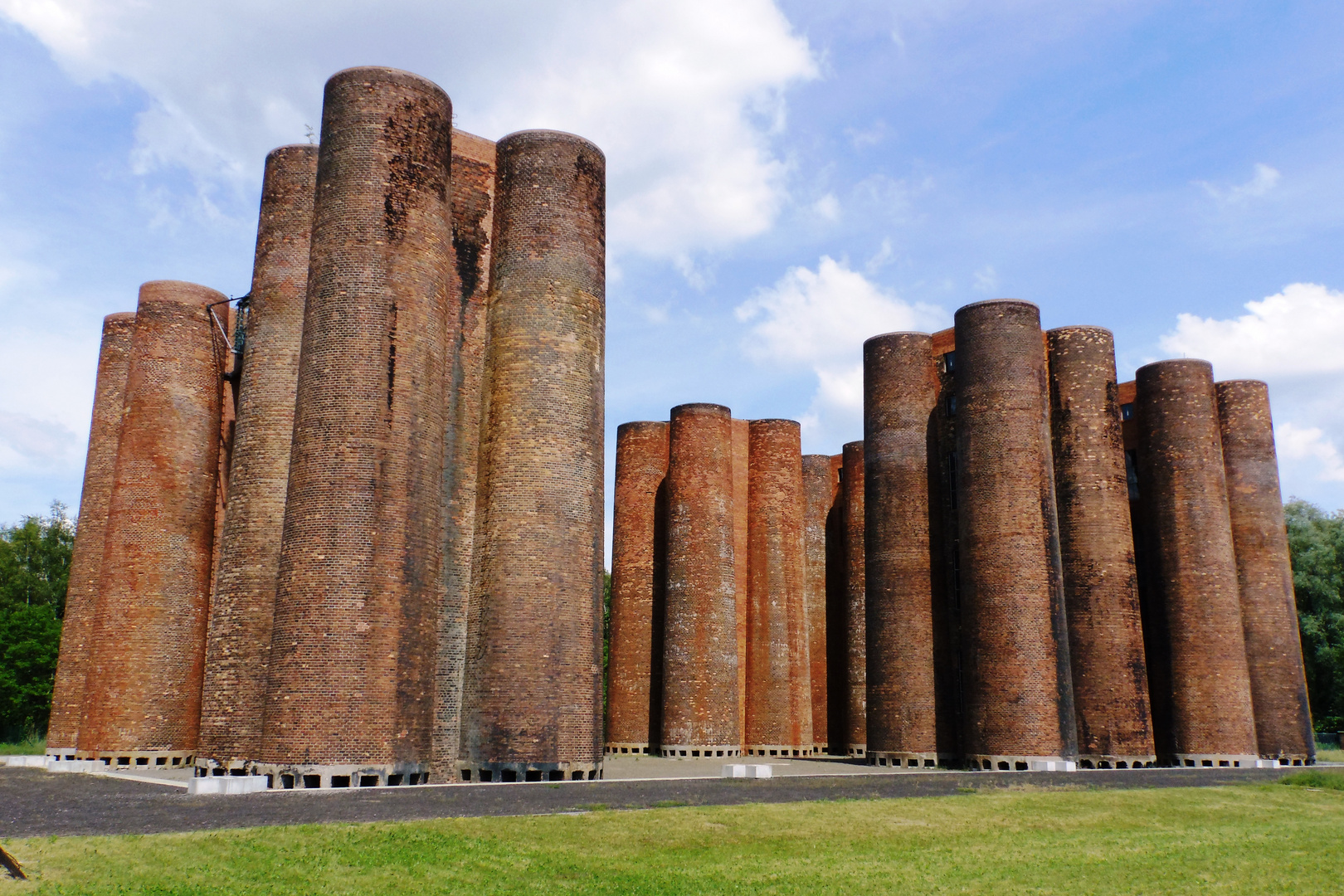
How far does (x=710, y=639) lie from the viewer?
33.2 meters

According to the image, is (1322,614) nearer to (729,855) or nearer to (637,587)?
(637,587)

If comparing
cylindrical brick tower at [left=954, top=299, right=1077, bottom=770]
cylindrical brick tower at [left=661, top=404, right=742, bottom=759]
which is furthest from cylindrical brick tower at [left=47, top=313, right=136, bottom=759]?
cylindrical brick tower at [left=954, top=299, right=1077, bottom=770]

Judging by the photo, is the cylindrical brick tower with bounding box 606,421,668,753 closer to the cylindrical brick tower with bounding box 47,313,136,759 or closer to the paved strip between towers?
A: the paved strip between towers

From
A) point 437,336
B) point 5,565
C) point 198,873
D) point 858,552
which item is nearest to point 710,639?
point 858,552

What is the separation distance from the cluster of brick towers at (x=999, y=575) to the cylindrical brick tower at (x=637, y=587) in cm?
8

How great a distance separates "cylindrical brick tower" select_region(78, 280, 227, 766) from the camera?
23.7m

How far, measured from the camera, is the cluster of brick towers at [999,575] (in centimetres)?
2636

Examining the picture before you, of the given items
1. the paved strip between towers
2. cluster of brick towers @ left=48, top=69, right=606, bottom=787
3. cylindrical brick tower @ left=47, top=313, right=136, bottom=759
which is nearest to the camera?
the paved strip between towers

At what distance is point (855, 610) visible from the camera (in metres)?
37.5

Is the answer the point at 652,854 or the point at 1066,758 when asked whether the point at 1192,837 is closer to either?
the point at 652,854

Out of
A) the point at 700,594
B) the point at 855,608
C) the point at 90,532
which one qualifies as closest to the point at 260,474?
the point at 90,532

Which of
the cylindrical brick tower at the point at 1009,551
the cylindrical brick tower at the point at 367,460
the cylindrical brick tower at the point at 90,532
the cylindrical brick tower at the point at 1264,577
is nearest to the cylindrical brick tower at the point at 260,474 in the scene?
the cylindrical brick tower at the point at 367,460

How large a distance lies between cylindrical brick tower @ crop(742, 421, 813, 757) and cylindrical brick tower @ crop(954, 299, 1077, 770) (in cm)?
881

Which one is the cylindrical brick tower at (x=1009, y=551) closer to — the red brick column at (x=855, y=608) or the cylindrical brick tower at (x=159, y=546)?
the red brick column at (x=855, y=608)
